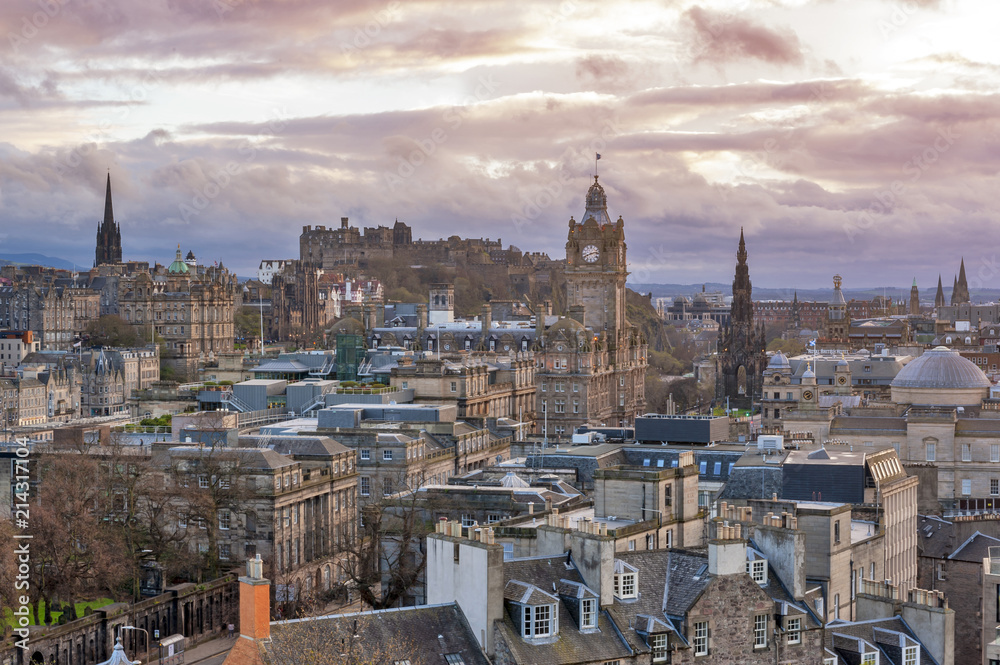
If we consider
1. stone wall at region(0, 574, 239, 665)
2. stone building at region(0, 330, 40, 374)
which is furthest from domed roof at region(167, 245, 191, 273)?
stone wall at region(0, 574, 239, 665)

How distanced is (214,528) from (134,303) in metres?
123

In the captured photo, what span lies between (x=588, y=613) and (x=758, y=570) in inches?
220

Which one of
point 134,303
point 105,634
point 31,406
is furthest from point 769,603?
point 134,303

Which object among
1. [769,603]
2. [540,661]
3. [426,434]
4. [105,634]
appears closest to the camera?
[540,661]

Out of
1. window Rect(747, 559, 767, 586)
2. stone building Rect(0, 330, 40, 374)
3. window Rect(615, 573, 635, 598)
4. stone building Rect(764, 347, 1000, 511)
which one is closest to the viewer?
window Rect(615, 573, 635, 598)

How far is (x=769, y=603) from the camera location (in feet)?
125

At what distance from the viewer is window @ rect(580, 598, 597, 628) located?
35906 mm

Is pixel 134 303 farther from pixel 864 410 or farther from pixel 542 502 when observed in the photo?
pixel 542 502

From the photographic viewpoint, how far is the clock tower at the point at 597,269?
136 metres

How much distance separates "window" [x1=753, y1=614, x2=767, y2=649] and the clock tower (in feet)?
318

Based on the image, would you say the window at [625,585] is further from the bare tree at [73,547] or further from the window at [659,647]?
the bare tree at [73,547]

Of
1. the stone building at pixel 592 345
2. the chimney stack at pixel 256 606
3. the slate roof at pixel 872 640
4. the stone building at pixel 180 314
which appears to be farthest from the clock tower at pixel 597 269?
the chimney stack at pixel 256 606

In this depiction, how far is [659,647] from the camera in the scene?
3641 centimetres

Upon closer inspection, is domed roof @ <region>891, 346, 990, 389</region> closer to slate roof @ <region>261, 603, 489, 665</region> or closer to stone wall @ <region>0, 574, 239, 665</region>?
stone wall @ <region>0, 574, 239, 665</region>
